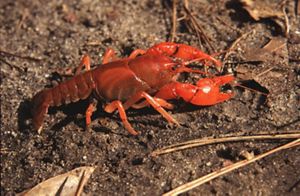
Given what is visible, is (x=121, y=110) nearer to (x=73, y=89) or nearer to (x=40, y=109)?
(x=73, y=89)

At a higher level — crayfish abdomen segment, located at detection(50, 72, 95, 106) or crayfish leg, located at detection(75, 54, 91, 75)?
crayfish leg, located at detection(75, 54, 91, 75)

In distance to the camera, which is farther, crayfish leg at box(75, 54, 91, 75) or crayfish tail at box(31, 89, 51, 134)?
crayfish leg at box(75, 54, 91, 75)

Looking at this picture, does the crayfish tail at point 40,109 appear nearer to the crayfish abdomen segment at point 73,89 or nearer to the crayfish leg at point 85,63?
the crayfish abdomen segment at point 73,89

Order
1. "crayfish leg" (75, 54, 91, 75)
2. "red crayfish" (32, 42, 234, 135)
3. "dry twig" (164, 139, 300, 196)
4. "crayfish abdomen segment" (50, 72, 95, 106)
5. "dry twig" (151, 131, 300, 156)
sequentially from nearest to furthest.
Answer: "dry twig" (164, 139, 300, 196)
"dry twig" (151, 131, 300, 156)
"red crayfish" (32, 42, 234, 135)
"crayfish abdomen segment" (50, 72, 95, 106)
"crayfish leg" (75, 54, 91, 75)

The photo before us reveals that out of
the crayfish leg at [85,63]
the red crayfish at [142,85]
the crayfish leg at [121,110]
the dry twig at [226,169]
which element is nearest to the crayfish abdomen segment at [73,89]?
the red crayfish at [142,85]

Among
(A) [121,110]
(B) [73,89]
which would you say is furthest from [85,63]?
(A) [121,110]

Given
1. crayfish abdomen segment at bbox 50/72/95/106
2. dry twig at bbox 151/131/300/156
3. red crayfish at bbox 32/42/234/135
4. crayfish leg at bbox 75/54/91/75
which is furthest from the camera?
crayfish leg at bbox 75/54/91/75

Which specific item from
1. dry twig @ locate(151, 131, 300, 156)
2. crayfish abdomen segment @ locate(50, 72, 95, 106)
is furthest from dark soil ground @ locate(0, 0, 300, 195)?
crayfish abdomen segment @ locate(50, 72, 95, 106)

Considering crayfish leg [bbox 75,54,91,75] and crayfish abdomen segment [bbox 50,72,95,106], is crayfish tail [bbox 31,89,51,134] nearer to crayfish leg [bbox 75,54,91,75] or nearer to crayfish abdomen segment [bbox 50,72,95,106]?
crayfish abdomen segment [bbox 50,72,95,106]
